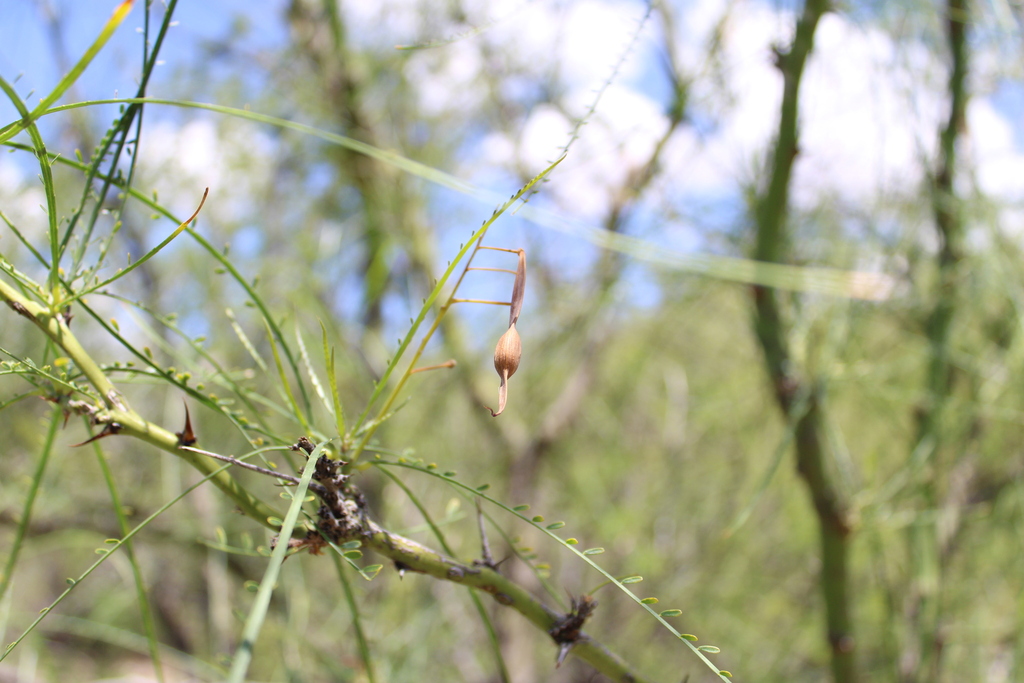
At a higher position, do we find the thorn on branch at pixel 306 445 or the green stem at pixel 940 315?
the green stem at pixel 940 315

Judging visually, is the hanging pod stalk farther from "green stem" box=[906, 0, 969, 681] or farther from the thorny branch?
"green stem" box=[906, 0, 969, 681]

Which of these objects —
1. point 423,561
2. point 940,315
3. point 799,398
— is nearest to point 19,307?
point 423,561

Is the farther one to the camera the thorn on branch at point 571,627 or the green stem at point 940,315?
the green stem at point 940,315

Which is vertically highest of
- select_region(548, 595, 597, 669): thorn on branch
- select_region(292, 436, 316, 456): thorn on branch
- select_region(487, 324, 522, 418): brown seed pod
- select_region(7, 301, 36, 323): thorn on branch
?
select_region(487, 324, 522, 418): brown seed pod

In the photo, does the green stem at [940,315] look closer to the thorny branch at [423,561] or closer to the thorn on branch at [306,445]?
the thorny branch at [423,561]

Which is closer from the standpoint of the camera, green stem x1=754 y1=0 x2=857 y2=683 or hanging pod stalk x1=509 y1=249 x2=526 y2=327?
hanging pod stalk x1=509 y1=249 x2=526 y2=327

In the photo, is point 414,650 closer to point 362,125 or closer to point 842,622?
point 842,622

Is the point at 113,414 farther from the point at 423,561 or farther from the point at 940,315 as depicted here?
the point at 940,315

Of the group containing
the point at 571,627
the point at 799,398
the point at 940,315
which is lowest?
the point at 571,627


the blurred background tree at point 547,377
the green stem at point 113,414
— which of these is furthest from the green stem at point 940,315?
the green stem at point 113,414

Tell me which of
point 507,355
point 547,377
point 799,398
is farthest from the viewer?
point 547,377

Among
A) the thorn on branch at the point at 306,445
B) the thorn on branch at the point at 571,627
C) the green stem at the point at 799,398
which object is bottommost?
the thorn on branch at the point at 571,627

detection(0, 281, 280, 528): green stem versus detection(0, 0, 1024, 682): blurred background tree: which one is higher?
detection(0, 0, 1024, 682): blurred background tree

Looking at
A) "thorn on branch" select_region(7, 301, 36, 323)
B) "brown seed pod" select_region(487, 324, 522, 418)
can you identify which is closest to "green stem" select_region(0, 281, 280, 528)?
"thorn on branch" select_region(7, 301, 36, 323)
